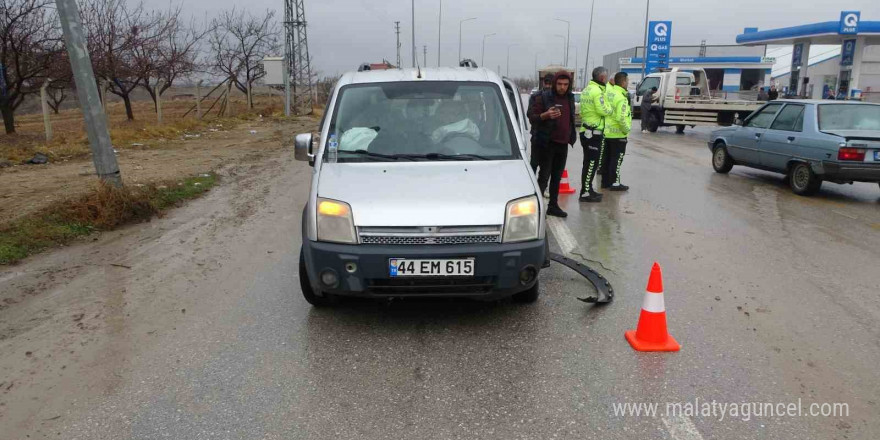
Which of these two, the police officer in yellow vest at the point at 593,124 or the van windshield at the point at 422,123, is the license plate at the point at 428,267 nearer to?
the van windshield at the point at 422,123

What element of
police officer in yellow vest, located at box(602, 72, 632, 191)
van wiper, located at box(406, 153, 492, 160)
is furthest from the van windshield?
police officer in yellow vest, located at box(602, 72, 632, 191)

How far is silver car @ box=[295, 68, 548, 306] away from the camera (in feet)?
13.2

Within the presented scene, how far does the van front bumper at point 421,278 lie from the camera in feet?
13.1

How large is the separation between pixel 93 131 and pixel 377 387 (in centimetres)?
614

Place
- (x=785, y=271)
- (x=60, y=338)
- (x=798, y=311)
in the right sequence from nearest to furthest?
(x=60, y=338)
(x=798, y=311)
(x=785, y=271)

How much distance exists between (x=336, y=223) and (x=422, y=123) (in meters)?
1.41

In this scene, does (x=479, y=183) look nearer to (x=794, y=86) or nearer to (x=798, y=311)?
(x=798, y=311)

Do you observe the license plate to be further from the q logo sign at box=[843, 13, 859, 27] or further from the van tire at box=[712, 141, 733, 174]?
the q logo sign at box=[843, 13, 859, 27]

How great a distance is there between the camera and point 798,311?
474 cm

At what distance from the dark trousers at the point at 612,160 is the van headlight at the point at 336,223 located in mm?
6576

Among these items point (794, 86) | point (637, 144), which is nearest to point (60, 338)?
point (637, 144)

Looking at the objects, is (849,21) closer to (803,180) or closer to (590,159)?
(803,180)

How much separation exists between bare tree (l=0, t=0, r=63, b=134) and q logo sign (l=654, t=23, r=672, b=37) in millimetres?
34939

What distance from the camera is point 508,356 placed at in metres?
3.97
